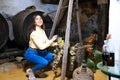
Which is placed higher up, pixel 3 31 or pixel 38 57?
pixel 3 31

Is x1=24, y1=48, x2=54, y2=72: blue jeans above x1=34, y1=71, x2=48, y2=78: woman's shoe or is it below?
above

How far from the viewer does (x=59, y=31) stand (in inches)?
184

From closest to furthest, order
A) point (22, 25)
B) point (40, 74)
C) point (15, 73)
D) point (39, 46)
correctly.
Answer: point (39, 46) < point (40, 74) < point (15, 73) < point (22, 25)

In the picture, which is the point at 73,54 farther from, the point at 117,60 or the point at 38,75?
the point at 117,60

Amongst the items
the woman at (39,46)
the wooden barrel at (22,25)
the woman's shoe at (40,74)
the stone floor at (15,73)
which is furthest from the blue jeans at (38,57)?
the wooden barrel at (22,25)

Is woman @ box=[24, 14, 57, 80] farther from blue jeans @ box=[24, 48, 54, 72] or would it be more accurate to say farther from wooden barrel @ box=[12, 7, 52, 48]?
wooden barrel @ box=[12, 7, 52, 48]

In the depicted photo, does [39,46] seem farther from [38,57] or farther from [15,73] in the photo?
[15,73]

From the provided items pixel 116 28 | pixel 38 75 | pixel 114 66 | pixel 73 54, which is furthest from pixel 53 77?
pixel 114 66

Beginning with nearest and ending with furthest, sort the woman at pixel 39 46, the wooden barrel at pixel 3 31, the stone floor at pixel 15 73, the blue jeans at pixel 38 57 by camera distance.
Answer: the woman at pixel 39 46
the blue jeans at pixel 38 57
the stone floor at pixel 15 73
the wooden barrel at pixel 3 31

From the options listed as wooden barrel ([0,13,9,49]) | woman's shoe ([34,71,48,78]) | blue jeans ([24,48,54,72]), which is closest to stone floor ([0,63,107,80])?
woman's shoe ([34,71,48,78])

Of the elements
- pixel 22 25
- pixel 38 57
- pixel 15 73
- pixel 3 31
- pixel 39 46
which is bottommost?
pixel 15 73

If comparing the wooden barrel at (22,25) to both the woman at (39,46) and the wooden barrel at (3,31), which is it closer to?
the wooden barrel at (3,31)

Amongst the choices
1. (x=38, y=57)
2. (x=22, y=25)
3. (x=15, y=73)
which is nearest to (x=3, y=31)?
(x=22, y=25)

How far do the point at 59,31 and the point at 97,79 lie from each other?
1581 mm
